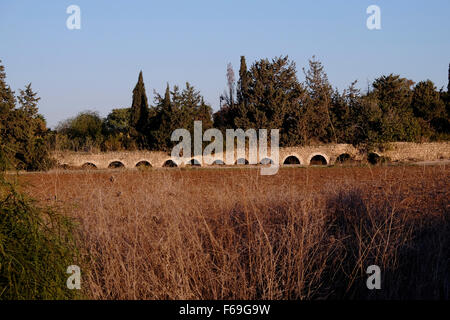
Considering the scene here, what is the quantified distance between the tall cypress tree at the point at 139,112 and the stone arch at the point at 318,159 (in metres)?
12.2

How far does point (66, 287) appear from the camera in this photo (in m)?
2.96

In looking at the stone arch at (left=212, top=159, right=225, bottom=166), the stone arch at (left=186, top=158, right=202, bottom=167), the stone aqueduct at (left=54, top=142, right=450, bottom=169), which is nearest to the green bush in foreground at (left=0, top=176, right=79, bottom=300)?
the stone aqueduct at (left=54, top=142, right=450, bottom=169)

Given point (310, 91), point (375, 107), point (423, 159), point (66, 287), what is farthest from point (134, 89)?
point (66, 287)

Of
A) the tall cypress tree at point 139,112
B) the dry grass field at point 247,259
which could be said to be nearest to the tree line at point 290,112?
the tall cypress tree at point 139,112

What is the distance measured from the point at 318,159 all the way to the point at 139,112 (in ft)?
45.1

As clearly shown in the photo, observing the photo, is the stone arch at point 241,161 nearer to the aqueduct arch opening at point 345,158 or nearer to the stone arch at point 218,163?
the stone arch at point 218,163

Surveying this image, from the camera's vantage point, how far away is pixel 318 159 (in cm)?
2823

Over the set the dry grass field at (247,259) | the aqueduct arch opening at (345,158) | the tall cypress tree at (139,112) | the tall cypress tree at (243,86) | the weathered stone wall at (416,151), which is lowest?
the dry grass field at (247,259)

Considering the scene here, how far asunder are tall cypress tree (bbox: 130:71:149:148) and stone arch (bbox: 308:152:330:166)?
1223 cm

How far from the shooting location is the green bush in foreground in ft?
8.43

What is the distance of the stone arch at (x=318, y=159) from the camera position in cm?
2630

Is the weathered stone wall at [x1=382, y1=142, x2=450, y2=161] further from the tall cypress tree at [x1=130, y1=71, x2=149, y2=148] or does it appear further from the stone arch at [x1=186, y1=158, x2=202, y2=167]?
the tall cypress tree at [x1=130, y1=71, x2=149, y2=148]

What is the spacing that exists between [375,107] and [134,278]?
25.4 metres

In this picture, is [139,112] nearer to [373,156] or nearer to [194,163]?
[194,163]
